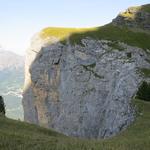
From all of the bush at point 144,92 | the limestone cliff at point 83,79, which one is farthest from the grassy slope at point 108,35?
the bush at point 144,92

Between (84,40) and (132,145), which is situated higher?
(132,145)

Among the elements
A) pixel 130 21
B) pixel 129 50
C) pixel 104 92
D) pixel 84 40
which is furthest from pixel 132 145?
pixel 130 21

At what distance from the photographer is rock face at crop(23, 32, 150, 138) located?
249ft

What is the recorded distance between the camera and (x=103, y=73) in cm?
9319

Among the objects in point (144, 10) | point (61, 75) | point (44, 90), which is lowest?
point (44, 90)

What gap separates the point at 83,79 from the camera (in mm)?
99812

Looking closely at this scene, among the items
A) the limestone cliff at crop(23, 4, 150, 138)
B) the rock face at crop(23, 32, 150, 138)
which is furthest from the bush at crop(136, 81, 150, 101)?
the limestone cliff at crop(23, 4, 150, 138)

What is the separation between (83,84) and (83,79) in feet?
4.38

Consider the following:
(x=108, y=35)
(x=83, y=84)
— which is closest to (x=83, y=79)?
(x=83, y=84)

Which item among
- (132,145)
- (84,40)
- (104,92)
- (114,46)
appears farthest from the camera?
(84,40)

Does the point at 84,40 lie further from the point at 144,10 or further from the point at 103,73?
the point at 144,10

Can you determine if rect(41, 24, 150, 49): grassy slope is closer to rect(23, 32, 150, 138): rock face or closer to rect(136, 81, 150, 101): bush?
rect(23, 32, 150, 138): rock face

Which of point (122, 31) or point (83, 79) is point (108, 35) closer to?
point (122, 31)

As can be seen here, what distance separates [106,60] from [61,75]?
21.6m
